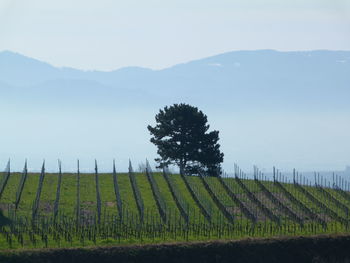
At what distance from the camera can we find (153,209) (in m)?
76.9

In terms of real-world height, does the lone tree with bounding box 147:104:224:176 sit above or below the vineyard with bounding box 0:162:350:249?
above

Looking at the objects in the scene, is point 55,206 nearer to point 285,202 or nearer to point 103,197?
point 103,197

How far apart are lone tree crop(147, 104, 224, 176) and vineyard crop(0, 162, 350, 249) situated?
879cm

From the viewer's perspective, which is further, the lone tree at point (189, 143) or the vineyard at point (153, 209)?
the lone tree at point (189, 143)

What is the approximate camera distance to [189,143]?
105375mm

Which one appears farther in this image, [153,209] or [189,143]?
[189,143]

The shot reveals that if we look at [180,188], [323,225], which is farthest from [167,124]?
Result: [323,225]

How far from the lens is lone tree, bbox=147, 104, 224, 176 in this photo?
10475 centimetres

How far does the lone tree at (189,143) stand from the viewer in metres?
105

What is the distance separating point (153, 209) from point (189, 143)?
→ 95.7 ft

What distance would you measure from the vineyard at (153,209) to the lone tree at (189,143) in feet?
28.8

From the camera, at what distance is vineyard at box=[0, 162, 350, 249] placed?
218ft

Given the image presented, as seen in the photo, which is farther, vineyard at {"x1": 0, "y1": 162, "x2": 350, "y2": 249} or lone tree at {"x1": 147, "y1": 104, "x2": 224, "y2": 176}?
lone tree at {"x1": 147, "y1": 104, "x2": 224, "y2": 176}

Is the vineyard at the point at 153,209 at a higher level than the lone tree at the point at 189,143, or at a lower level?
lower
